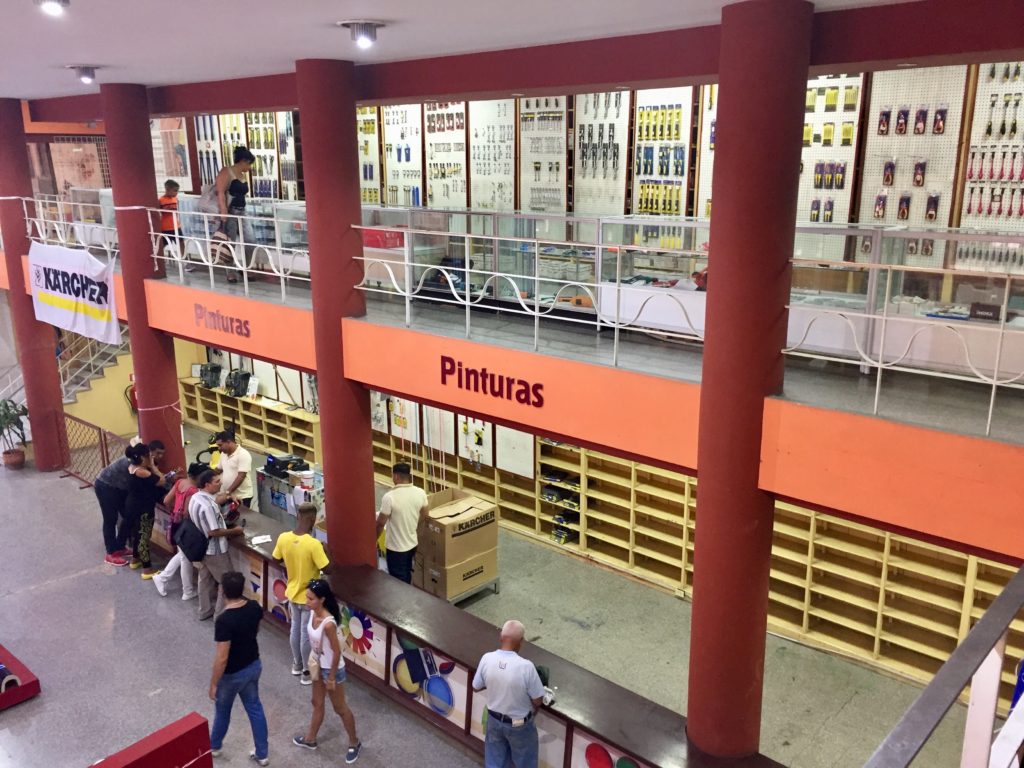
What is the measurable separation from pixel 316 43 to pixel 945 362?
5.10m

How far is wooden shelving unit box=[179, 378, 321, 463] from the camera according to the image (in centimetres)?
1438

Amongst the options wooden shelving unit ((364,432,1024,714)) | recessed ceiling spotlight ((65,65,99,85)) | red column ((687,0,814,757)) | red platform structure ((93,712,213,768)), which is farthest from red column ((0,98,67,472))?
red column ((687,0,814,757))

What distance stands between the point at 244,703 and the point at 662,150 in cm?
736

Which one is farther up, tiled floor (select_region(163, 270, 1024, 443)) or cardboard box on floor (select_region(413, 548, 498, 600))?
tiled floor (select_region(163, 270, 1024, 443))

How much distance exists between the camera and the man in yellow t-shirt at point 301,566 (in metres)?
7.24

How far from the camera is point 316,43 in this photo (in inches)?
251

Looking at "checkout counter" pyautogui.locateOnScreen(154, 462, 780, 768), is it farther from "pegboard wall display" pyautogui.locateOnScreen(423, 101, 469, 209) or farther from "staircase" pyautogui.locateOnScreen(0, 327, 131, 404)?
"staircase" pyautogui.locateOnScreen(0, 327, 131, 404)

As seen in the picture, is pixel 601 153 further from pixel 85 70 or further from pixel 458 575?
pixel 85 70

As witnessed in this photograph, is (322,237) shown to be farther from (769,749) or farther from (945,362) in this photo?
(769,749)

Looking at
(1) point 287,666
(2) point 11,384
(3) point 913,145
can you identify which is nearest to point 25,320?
(2) point 11,384

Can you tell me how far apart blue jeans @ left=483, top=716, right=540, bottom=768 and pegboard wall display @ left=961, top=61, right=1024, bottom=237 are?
6.06m

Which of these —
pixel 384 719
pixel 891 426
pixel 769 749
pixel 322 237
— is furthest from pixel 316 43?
pixel 769 749

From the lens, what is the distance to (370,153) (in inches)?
537

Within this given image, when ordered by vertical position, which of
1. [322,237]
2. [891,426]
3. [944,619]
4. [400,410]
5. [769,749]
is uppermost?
[322,237]
